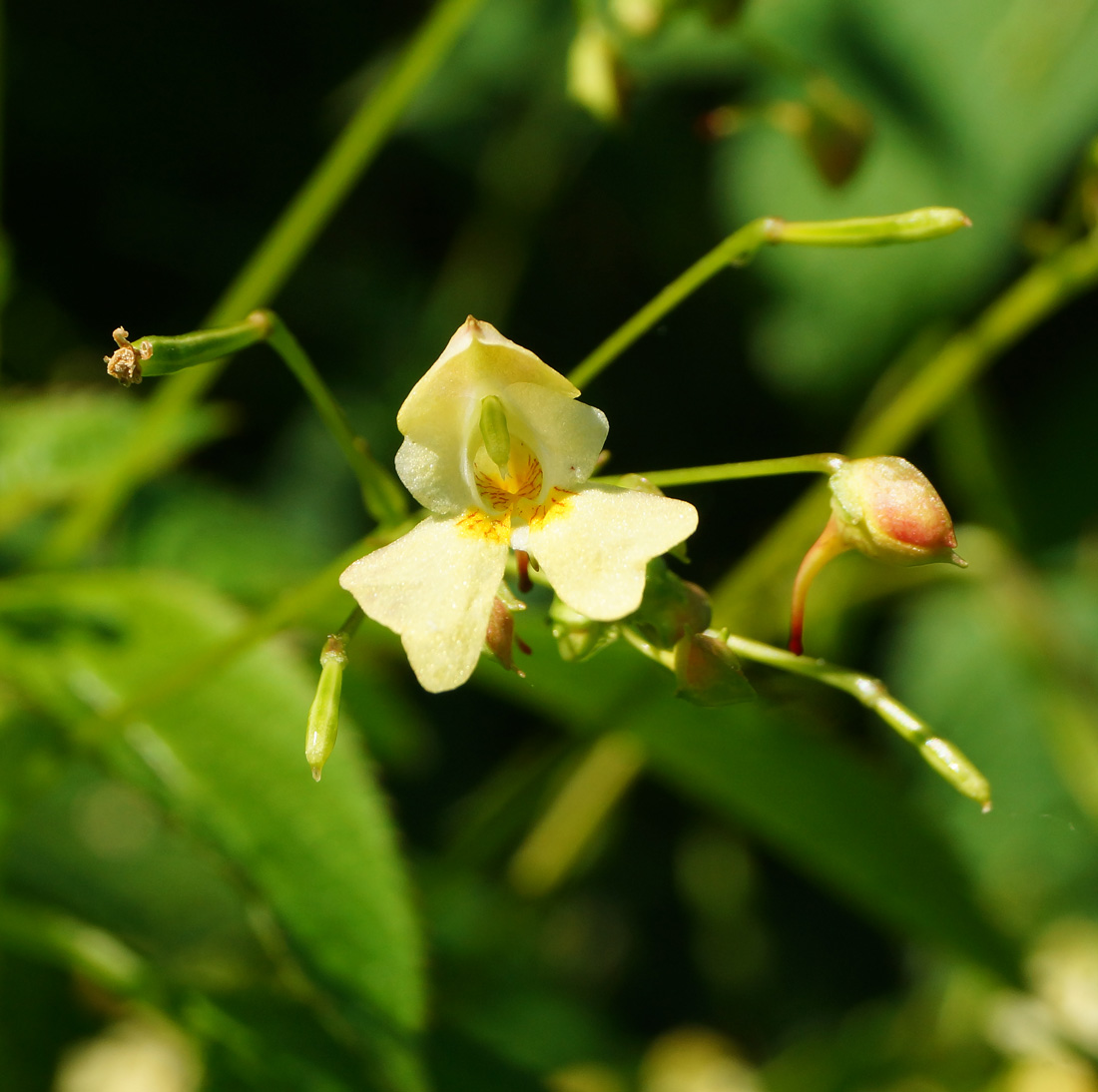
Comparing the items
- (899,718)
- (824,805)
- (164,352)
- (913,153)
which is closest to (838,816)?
(824,805)

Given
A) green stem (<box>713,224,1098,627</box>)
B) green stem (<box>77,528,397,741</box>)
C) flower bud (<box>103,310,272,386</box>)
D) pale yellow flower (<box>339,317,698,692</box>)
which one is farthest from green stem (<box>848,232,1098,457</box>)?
flower bud (<box>103,310,272,386</box>)

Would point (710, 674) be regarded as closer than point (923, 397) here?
Yes

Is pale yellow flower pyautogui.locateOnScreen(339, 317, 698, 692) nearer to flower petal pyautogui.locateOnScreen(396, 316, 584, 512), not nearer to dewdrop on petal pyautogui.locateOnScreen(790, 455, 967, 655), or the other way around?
flower petal pyautogui.locateOnScreen(396, 316, 584, 512)

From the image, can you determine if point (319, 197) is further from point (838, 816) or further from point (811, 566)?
point (838, 816)

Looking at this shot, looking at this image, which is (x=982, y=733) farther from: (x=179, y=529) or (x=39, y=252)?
(x=39, y=252)

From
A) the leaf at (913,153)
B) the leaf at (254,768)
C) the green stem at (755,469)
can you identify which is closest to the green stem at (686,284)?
the green stem at (755,469)

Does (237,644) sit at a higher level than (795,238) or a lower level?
lower

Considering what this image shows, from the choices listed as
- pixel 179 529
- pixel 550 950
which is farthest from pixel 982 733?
pixel 179 529
